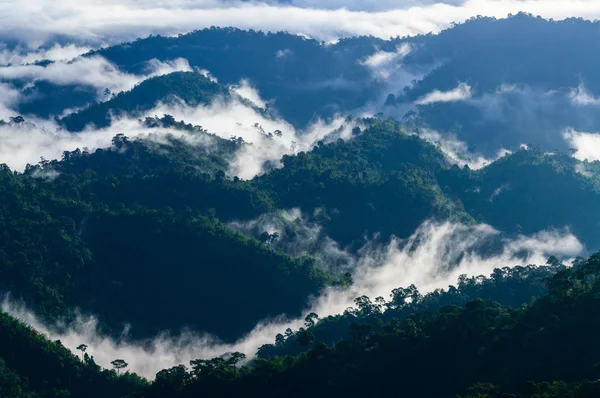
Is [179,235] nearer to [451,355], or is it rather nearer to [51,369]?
[51,369]

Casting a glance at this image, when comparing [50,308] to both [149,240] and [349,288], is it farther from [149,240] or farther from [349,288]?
[349,288]

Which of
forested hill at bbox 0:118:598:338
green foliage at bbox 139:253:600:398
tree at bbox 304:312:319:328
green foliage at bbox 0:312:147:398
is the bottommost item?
green foliage at bbox 139:253:600:398

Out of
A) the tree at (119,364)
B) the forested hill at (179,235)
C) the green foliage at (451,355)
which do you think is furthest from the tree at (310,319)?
the tree at (119,364)

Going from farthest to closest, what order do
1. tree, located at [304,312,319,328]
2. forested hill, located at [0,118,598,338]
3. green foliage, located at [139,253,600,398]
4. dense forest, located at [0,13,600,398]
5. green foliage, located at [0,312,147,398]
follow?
1. forested hill, located at [0,118,598,338]
2. tree, located at [304,312,319,328]
3. green foliage, located at [0,312,147,398]
4. dense forest, located at [0,13,600,398]
5. green foliage, located at [139,253,600,398]

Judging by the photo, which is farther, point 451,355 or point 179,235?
point 179,235

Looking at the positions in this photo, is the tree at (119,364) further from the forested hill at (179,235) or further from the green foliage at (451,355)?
the green foliage at (451,355)

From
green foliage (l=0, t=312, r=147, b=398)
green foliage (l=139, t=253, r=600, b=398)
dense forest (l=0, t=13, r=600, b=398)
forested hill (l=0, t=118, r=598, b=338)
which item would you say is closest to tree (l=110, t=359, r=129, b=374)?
dense forest (l=0, t=13, r=600, b=398)

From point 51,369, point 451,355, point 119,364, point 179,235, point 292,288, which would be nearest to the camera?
point 451,355

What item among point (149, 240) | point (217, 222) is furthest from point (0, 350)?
point (217, 222)

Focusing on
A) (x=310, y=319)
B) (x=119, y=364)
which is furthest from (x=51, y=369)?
(x=310, y=319)

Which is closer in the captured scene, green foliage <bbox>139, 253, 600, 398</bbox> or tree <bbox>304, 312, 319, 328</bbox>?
green foliage <bbox>139, 253, 600, 398</bbox>

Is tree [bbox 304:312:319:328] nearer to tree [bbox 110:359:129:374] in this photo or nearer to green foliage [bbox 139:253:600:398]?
green foliage [bbox 139:253:600:398]
